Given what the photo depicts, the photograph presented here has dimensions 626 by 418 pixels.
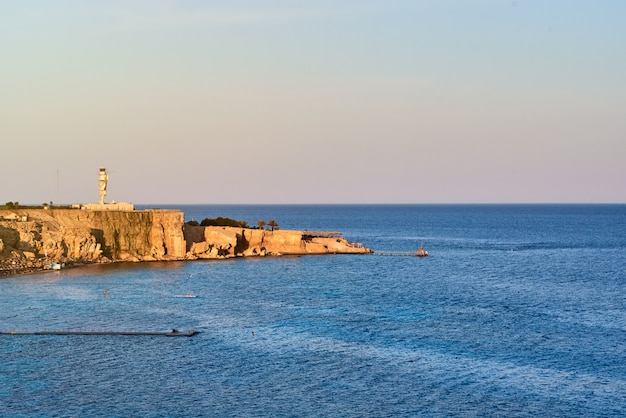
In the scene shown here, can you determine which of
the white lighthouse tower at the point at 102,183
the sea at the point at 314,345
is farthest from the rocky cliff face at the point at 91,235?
the white lighthouse tower at the point at 102,183

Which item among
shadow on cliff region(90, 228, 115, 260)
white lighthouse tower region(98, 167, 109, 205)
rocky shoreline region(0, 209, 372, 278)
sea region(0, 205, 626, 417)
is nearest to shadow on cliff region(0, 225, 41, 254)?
rocky shoreline region(0, 209, 372, 278)

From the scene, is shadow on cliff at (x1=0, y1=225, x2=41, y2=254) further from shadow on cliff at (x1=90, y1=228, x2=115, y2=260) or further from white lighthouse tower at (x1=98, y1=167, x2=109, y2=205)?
white lighthouse tower at (x1=98, y1=167, x2=109, y2=205)

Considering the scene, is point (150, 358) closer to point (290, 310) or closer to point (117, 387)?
point (117, 387)

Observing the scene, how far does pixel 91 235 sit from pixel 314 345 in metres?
64.4

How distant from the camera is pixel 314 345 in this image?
60.0m

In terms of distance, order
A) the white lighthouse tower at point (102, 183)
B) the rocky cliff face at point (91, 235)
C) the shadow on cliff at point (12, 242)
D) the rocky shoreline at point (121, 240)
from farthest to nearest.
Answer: the white lighthouse tower at point (102, 183), the rocky cliff face at point (91, 235), the rocky shoreline at point (121, 240), the shadow on cliff at point (12, 242)

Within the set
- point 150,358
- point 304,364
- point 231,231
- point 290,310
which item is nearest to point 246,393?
point 304,364

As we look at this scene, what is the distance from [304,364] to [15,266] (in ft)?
207

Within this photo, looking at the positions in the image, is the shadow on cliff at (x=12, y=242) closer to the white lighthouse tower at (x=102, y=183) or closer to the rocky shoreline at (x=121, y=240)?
the rocky shoreline at (x=121, y=240)

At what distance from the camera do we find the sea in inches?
1817

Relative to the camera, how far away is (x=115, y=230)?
119 meters

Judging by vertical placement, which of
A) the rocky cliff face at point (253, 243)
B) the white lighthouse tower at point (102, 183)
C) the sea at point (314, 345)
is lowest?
the sea at point (314, 345)

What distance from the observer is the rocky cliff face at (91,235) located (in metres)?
109

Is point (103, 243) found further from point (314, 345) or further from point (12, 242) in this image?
point (314, 345)
